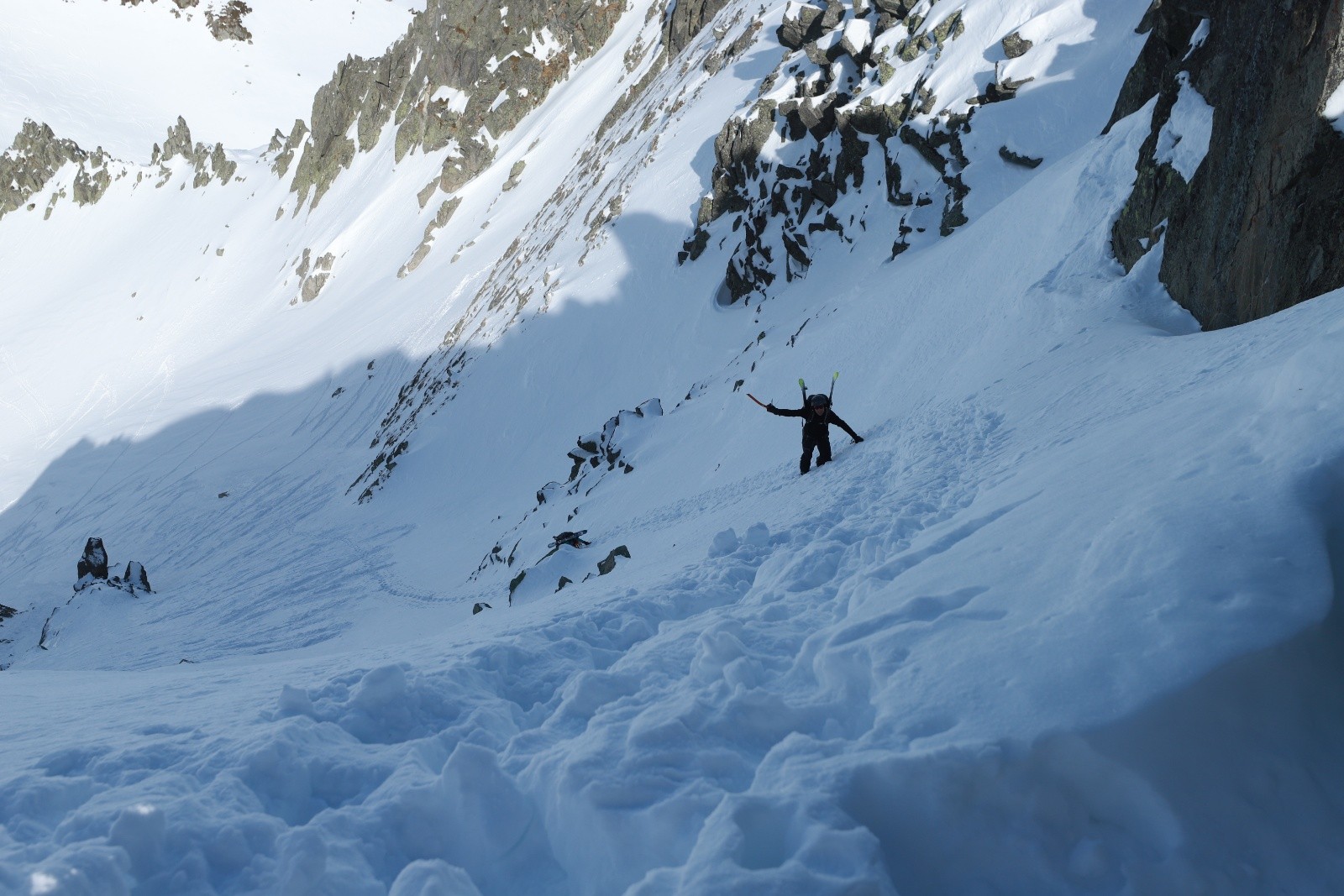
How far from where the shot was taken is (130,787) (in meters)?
3.49

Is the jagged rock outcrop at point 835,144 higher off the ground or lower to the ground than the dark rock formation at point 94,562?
higher

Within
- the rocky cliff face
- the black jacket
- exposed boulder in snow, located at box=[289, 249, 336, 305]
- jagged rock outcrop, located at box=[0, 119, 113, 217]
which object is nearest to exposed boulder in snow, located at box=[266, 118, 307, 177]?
exposed boulder in snow, located at box=[289, 249, 336, 305]

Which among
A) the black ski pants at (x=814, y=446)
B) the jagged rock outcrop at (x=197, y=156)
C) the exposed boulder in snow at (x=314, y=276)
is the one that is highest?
the jagged rock outcrop at (x=197, y=156)

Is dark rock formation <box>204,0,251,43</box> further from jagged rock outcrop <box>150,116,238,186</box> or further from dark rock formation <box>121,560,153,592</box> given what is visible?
dark rock formation <box>121,560,153,592</box>

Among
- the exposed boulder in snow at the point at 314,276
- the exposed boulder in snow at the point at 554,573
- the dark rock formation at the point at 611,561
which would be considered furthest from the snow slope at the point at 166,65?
the dark rock formation at the point at 611,561

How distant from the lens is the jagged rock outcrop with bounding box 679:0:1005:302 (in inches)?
760

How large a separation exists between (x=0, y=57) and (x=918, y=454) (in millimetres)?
119346

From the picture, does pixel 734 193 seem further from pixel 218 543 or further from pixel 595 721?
pixel 595 721

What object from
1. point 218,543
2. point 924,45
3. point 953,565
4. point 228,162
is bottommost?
point 218,543

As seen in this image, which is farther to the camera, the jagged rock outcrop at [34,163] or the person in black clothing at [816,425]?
the jagged rock outcrop at [34,163]

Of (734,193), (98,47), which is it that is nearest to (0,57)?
(98,47)

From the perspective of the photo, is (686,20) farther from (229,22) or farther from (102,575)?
(229,22)

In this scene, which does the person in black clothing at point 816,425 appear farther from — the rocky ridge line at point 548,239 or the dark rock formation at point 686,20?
the dark rock formation at point 686,20

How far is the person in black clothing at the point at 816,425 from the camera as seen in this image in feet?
33.0
